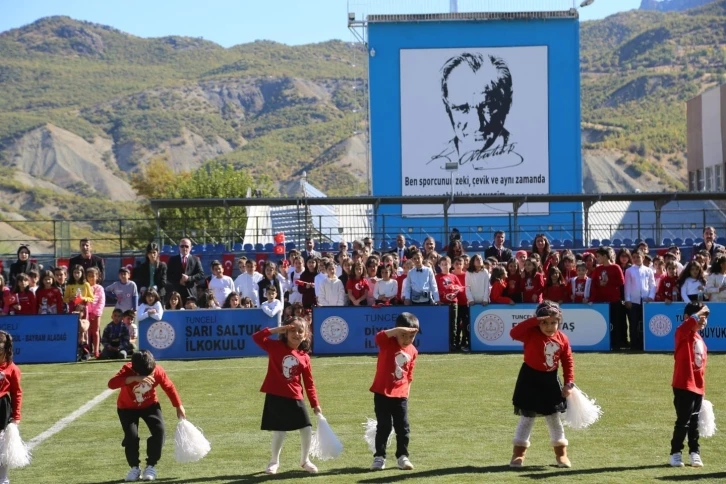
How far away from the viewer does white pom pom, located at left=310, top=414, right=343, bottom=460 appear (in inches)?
399

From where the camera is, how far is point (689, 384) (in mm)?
10141

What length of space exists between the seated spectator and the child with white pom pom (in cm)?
1045


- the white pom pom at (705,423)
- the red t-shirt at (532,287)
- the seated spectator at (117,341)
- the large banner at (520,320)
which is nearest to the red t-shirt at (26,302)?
the seated spectator at (117,341)

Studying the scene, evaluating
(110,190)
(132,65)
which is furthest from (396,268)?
(132,65)

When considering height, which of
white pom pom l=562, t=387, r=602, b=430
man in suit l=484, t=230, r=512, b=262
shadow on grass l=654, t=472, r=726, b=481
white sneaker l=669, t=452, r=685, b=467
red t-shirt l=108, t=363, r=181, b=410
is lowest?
shadow on grass l=654, t=472, r=726, b=481

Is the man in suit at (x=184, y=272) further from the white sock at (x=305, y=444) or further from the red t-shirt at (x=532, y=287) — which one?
the white sock at (x=305, y=444)

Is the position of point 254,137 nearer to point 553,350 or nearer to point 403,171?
point 403,171

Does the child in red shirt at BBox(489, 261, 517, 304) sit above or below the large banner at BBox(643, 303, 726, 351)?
above

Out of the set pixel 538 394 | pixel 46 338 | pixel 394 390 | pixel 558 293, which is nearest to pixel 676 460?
pixel 538 394

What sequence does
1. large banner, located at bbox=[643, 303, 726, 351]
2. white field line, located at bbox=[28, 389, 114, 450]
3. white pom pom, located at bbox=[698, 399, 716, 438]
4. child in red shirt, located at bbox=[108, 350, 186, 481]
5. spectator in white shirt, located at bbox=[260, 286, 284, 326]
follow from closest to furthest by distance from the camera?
1. child in red shirt, located at bbox=[108, 350, 186, 481]
2. white pom pom, located at bbox=[698, 399, 716, 438]
3. white field line, located at bbox=[28, 389, 114, 450]
4. large banner, located at bbox=[643, 303, 726, 351]
5. spectator in white shirt, located at bbox=[260, 286, 284, 326]

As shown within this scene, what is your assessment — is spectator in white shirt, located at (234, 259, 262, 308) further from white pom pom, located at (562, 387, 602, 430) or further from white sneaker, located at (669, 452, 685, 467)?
white sneaker, located at (669, 452, 685, 467)

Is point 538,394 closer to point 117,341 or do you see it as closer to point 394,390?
point 394,390

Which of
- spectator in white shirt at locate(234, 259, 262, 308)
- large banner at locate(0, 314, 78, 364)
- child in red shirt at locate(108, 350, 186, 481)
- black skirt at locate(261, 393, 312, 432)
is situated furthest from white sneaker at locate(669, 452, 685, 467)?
large banner at locate(0, 314, 78, 364)

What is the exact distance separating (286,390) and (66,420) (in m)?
4.64
